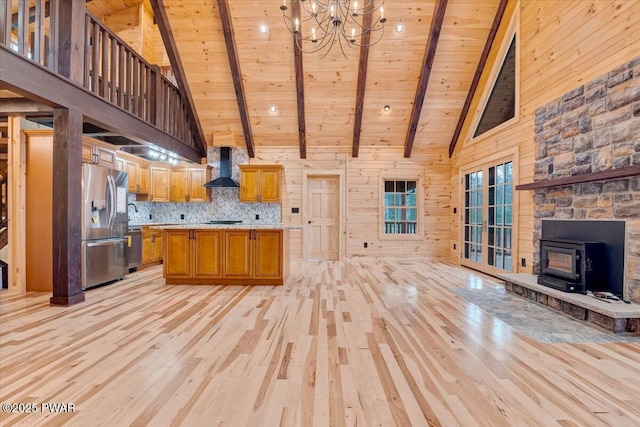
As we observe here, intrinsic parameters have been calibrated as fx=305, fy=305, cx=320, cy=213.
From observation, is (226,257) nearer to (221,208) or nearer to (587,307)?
(221,208)

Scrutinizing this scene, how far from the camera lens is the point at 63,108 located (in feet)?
11.1

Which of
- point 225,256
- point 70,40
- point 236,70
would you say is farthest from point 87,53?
point 225,256

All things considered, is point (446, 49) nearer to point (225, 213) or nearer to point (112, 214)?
point (225, 213)

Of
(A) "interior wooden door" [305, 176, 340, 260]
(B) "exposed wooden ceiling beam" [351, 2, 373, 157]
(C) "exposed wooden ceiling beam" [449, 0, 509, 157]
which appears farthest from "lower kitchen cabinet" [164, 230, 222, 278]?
(C) "exposed wooden ceiling beam" [449, 0, 509, 157]

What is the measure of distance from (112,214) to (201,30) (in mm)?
3431

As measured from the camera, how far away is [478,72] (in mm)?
5703

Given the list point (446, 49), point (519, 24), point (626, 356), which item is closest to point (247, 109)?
point (446, 49)

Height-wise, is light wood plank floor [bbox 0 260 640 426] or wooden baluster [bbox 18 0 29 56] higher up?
wooden baluster [bbox 18 0 29 56]

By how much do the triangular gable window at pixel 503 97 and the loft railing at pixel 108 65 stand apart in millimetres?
6036

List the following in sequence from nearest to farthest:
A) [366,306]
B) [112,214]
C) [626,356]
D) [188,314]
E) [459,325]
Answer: [626,356] < [459,325] < [188,314] < [366,306] < [112,214]

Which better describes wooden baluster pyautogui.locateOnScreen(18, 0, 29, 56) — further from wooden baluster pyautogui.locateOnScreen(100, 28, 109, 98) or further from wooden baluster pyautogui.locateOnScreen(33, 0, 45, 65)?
wooden baluster pyautogui.locateOnScreen(100, 28, 109, 98)

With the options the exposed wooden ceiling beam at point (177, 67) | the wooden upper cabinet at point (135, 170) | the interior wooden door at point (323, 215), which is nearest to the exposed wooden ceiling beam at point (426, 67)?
the interior wooden door at point (323, 215)

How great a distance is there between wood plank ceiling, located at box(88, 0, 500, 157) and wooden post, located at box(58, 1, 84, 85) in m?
1.90

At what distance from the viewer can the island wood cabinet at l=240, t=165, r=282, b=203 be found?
6914mm
